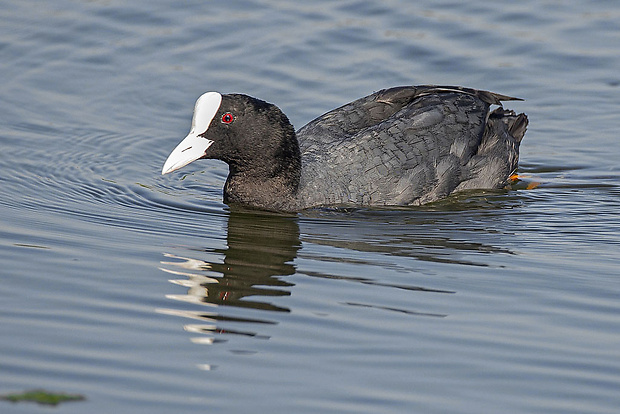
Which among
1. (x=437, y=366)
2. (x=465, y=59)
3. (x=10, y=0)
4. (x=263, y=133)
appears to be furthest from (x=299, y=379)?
(x=10, y=0)

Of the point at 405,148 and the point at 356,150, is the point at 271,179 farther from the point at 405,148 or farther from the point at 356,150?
the point at 405,148

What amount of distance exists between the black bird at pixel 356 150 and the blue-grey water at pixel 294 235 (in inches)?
7.7

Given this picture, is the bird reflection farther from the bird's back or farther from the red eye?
the red eye

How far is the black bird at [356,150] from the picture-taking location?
7.40 metres

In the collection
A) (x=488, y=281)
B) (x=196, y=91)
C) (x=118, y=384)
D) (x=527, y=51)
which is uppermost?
(x=527, y=51)

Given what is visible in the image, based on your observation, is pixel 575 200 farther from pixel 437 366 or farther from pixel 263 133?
pixel 437 366

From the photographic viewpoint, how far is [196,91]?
A: 34.0 feet

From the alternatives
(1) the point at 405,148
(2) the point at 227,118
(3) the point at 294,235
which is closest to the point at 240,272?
(3) the point at 294,235

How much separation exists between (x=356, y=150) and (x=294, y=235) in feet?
3.55

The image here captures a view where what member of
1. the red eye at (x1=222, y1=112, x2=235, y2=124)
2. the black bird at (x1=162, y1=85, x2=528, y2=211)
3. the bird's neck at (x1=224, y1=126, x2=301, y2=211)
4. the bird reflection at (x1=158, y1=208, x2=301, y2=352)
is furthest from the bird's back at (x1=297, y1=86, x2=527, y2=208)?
the red eye at (x1=222, y1=112, x2=235, y2=124)

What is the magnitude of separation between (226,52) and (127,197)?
145 inches

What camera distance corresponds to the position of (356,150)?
7.74 meters

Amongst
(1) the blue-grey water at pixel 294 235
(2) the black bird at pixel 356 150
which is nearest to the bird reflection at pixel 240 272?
(1) the blue-grey water at pixel 294 235

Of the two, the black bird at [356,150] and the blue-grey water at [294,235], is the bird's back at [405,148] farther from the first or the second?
the blue-grey water at [294,235]
